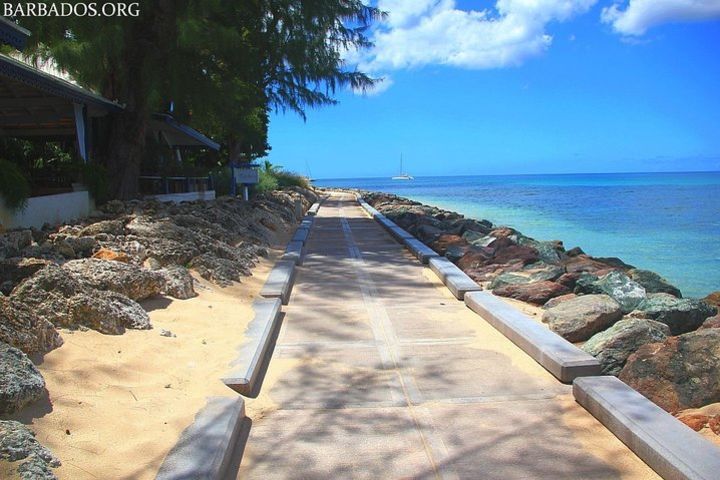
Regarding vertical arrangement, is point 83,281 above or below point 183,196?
below

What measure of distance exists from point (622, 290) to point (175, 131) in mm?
17652

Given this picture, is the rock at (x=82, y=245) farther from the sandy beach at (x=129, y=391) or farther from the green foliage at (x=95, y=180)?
A: the green foliage at (x=95, y=180)

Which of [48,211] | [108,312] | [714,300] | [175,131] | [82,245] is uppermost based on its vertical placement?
[175,131]

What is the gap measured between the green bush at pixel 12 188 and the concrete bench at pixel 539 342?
697 cm

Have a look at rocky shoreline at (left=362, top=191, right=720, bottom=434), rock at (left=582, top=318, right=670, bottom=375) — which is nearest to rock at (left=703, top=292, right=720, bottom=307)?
rocky shoreline at (left=362, top=191, right=720, bottom=434)

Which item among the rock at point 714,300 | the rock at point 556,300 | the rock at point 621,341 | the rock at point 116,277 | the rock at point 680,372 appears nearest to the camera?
the rock at point 680,372

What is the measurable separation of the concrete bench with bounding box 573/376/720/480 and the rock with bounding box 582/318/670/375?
61 cm

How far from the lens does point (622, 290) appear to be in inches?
285

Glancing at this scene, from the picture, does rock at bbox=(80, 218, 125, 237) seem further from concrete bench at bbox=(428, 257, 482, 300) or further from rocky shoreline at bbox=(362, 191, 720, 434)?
rocky shoreline at bbox=(362, 191, 720, 434)

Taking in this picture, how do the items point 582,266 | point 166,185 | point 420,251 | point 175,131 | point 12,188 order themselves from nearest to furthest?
1. point 12,188
2. point 582,266
3. point 420,251
4. point 166,185
5. point 175,131

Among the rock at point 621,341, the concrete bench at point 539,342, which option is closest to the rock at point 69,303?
the concrete bench at point 539,342

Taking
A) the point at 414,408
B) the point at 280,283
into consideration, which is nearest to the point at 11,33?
the point at 280,283

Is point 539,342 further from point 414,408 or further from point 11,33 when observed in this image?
point 11,33

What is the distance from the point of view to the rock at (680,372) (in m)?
4.02
